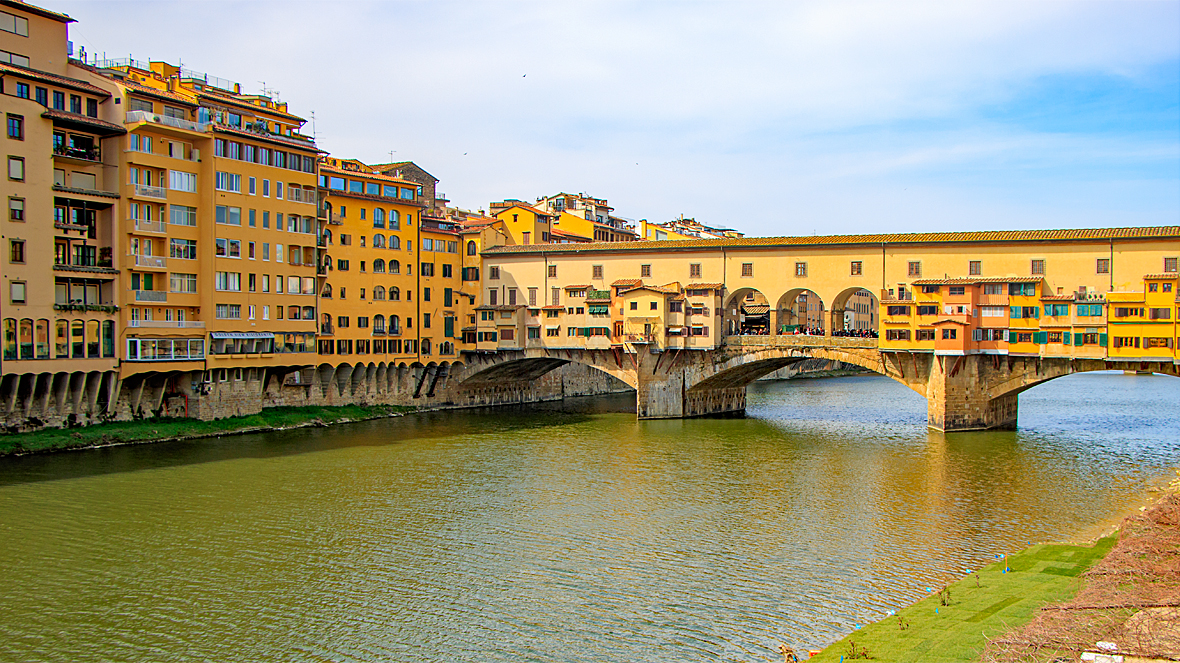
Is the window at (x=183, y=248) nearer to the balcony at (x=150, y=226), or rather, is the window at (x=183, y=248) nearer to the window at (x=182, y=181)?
the balcony at (x=150, y=226)

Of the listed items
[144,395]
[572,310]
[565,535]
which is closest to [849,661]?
[565,535]

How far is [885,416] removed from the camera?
61.7 meters

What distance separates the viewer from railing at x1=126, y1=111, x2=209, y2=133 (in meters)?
46.2

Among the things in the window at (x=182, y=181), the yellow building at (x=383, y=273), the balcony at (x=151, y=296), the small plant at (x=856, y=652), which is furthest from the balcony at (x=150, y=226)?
the small plant at (x=856, y=652)

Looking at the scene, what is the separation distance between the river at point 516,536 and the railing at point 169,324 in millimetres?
6474

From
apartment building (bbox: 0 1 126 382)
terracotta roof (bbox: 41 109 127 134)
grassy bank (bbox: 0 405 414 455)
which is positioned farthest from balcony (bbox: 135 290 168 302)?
terracotta roof (bbox: 41 109 127 134)

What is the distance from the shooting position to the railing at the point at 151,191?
46.6 meters

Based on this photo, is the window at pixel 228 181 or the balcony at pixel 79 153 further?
the window at pixel 228 181

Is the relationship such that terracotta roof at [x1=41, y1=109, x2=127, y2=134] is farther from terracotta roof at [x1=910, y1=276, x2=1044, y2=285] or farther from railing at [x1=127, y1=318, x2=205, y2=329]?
terracotta roof at [x1=910, y1=276, x2=1044, y2=285]

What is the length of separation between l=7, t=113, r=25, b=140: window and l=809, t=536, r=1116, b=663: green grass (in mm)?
42146

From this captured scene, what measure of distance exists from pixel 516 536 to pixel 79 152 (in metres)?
32.5

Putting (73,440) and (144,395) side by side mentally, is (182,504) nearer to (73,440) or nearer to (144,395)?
(73,440)

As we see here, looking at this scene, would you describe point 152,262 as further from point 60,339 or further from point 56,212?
point 60,339

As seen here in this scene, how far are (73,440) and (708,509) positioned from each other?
99.6ft
